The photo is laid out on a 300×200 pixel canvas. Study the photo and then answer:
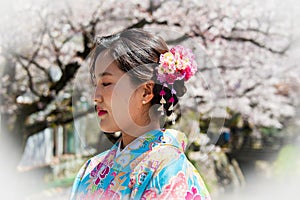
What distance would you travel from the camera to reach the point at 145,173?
3.38 feet

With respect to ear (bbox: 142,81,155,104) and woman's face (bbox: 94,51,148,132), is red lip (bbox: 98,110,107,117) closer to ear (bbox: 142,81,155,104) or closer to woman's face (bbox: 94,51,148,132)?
woman's face (bbox: 94,51,148,132)

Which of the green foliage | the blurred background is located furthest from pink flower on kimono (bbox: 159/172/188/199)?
the green foliage

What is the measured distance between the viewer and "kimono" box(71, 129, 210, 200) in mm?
1009

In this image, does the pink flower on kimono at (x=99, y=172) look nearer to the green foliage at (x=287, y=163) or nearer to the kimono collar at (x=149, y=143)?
the kimono collar at (x=149, y=143)

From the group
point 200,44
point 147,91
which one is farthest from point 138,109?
point 200,44

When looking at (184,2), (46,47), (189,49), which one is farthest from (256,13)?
(189,49)

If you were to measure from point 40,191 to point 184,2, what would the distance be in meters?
2.54

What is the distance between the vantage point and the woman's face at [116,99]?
1.08 meters

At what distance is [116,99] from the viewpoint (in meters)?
1.08

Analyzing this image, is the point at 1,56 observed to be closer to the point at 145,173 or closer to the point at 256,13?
the point at 256,13

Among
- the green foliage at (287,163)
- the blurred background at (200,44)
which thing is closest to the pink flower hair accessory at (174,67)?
the blurred background at (200,44)

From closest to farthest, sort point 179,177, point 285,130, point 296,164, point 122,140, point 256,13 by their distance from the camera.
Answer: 1. point 179,177
2. point 122,140
3. point 256,13
4. point 296,164
5. point 285,130

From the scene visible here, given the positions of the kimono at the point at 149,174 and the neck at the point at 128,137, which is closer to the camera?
the kimono at the point at 149,174

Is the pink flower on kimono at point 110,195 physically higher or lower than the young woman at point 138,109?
lower
